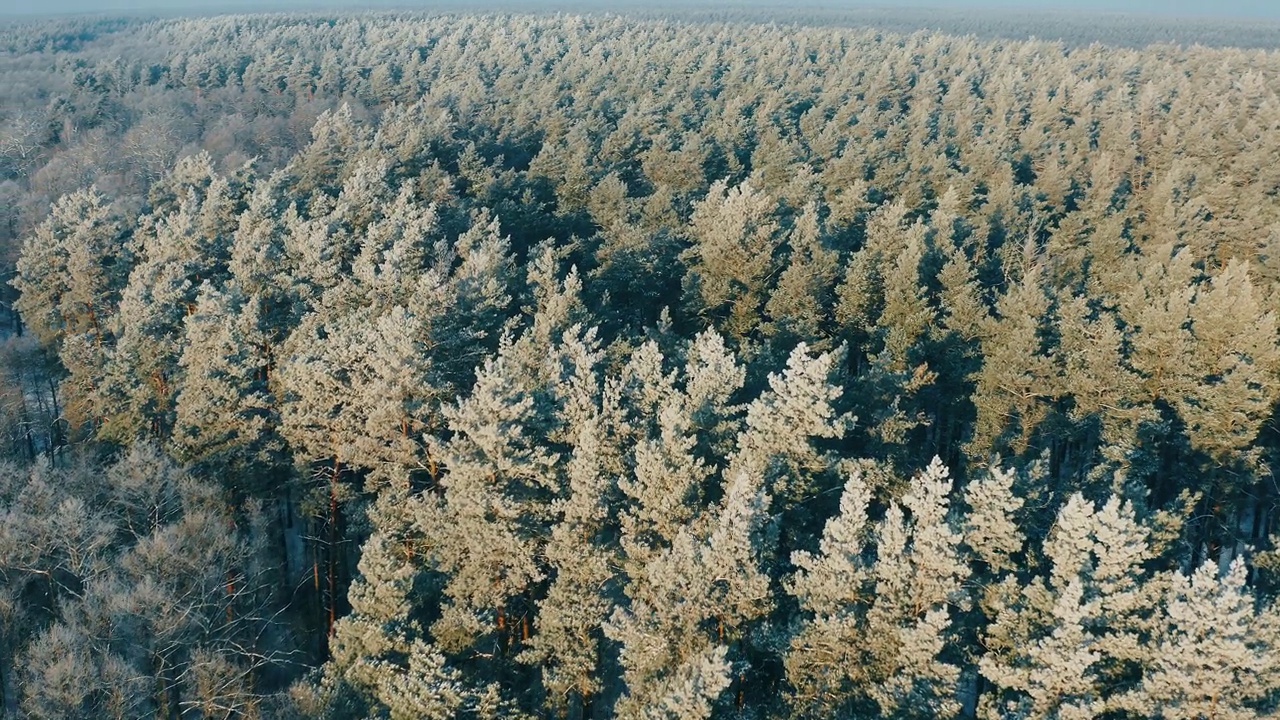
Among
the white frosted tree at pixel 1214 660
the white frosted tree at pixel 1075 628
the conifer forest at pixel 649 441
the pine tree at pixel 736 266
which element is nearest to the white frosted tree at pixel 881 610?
the conifer forest at pixel 649 441

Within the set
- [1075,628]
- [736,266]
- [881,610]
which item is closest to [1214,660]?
[1075,628]

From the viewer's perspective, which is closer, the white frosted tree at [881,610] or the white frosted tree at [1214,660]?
the white frosted tree at [1214,660]

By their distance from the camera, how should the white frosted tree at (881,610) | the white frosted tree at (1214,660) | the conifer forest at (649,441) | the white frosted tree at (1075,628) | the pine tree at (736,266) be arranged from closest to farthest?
the white frosted tree at (1214,660), the white frosted tree at (1075,628), the white frosted tree at (881,610), the conifer forest at (649,441), the pine tree at (736,266)

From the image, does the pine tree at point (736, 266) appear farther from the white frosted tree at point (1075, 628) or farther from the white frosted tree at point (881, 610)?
the white frosted tree at point (1075, 628)

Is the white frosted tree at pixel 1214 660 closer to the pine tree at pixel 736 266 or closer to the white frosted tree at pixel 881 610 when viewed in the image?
the white frosted tree at pixel 881 610

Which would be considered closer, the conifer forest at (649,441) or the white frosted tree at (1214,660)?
the white frosted tree at (1214,660)

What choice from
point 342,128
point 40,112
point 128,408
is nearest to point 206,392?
point 128,408

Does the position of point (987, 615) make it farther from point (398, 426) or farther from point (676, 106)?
point (676, 106)

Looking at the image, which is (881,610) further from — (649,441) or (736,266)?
(736,266)

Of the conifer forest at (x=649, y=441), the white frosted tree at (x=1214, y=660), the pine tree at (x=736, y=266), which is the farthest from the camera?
the pine tree at (x=736, y=266)
